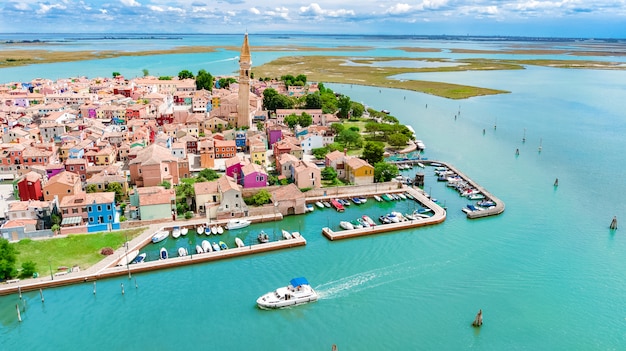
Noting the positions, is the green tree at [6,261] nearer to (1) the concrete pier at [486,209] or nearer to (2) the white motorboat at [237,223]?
(2) the white motorboat at [237,223]

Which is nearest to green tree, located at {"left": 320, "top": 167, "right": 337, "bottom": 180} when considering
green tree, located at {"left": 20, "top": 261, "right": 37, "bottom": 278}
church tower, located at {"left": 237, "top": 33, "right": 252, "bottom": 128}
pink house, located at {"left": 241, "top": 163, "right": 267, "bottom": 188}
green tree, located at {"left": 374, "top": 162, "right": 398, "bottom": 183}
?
green tree, located at {"left": 374, "top": 162, "right": 398, "bottom": 183}

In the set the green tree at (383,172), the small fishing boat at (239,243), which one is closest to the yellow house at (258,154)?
the green tree at (383,172)

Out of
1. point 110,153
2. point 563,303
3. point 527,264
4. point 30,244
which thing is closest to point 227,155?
point 110,153

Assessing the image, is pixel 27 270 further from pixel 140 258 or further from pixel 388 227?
pixel 388 227

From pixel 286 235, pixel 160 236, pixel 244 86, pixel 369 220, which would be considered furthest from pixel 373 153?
pixel 160 236

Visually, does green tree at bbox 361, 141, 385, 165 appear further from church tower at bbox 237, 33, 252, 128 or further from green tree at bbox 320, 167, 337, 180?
church tower at bbox 237, 33, 252, 128

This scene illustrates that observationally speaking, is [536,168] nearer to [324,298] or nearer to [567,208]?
[567,208]
